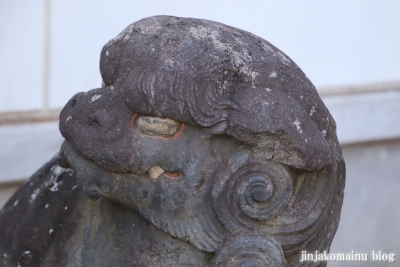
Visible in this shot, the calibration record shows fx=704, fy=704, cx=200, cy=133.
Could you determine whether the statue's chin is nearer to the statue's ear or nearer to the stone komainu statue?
the stone komainu statue

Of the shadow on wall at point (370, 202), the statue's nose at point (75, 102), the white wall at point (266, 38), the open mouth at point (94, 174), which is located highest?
the white wall at point (266, 38)

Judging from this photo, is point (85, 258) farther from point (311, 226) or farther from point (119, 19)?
point (119, 19)

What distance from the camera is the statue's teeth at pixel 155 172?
4.33 ft

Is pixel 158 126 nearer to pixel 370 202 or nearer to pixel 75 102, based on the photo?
pixel 75 102

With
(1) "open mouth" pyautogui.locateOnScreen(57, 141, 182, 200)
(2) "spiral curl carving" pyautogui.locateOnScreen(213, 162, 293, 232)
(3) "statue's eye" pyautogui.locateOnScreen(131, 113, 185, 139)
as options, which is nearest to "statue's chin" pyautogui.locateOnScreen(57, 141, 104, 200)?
(1) "open mouth" pyautogui.locateOnScreen(57, 141, 182, 200)

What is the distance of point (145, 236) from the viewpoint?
137 cm

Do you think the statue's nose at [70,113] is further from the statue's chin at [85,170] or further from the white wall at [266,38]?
the white wall at [266,38]

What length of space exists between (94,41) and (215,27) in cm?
135

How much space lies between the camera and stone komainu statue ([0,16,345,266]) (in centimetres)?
129

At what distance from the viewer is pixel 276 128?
1.29m

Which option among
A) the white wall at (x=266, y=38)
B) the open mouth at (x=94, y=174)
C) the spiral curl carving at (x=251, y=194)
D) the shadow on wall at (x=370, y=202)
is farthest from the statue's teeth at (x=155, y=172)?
the shadow on wall at (x=370, y=202)

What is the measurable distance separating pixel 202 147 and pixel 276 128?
0.14 metres

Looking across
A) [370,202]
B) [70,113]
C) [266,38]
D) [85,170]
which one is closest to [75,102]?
[70,113]

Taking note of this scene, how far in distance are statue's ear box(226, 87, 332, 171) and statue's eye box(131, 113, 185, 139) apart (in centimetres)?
10
